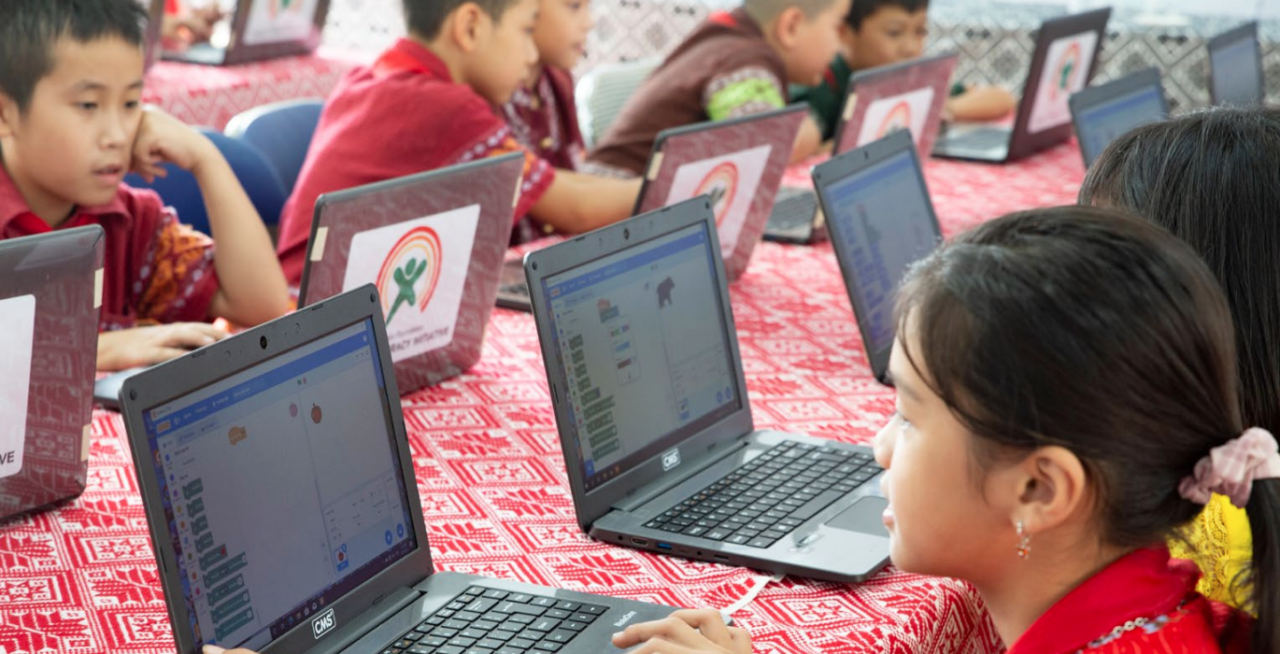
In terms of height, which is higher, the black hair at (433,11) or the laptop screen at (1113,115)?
the black hair at (433,11)

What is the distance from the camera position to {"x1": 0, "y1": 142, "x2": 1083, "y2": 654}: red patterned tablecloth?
104 centimetres

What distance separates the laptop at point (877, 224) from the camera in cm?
162

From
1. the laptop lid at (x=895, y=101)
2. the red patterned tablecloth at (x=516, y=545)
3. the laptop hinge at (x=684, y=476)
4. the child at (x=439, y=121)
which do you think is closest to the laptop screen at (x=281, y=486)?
the red patterned tablecloth at (x=516, y=545)

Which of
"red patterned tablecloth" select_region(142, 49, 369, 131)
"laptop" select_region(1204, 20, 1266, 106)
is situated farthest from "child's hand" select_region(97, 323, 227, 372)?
"laptop" select_region(1204, 20, 1266, 106)

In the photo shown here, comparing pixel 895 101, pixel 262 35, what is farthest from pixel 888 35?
pixel 262 35

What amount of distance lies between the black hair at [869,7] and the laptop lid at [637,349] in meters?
1.77

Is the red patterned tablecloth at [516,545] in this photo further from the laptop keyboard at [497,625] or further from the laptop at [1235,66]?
the laptop at [1235,66]

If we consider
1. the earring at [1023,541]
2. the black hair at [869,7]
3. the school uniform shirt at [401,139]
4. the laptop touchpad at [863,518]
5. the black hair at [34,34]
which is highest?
the black hair at [34,34]

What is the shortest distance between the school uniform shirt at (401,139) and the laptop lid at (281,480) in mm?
973

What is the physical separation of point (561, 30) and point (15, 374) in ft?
4.88

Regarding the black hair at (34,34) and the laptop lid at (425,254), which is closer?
the laptop lid at (425,254)

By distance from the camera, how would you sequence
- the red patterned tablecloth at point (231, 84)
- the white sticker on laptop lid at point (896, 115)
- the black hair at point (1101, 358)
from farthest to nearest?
the red patterned tablecloth at point (231, 84) → the white sticker on laptop lid at point (896, 115) → the black hair at point (1101, 358)

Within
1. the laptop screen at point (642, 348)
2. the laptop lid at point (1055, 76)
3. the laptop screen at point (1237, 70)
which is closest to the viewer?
the laptop screen at point (642, 348)

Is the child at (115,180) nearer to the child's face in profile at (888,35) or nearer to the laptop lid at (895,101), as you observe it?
the laptop lid at (895,101)
